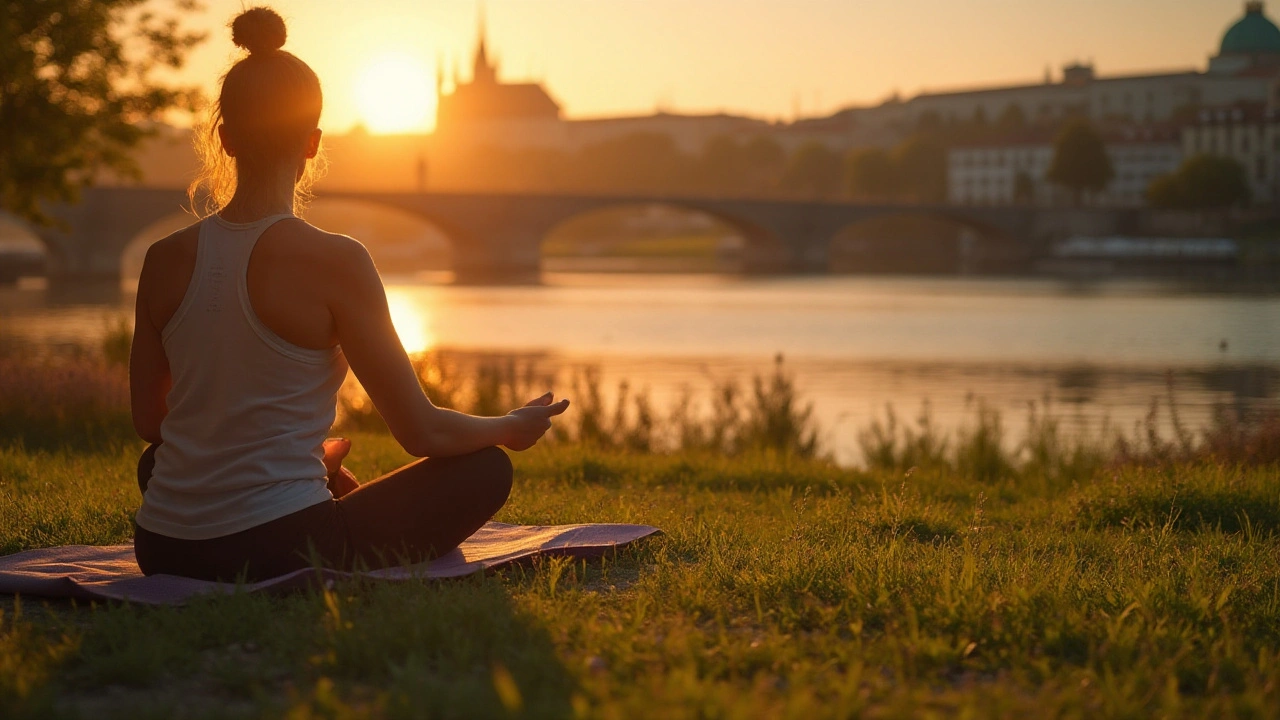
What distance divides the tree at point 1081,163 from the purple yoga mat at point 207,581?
79.3m

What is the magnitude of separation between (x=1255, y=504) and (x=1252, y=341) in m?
18.5

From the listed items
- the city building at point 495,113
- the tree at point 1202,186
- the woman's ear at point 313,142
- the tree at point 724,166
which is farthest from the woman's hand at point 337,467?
the city building at point 495,113

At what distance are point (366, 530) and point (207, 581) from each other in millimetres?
340

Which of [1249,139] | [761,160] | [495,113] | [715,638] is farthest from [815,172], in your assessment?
[715,638]

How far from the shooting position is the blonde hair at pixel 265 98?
2.97m

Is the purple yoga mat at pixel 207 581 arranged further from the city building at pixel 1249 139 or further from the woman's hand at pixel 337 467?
the city building at pixel 1249 139

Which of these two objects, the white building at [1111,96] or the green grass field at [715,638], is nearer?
the green grass field at [715,638]

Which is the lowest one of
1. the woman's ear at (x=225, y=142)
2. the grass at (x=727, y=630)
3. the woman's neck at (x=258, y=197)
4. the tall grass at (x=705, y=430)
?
the tall grass at (x=705, y=430)

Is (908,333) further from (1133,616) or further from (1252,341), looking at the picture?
(1133,616)

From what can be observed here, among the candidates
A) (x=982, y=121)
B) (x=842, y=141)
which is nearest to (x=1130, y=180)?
Result: (x=982, y=121)

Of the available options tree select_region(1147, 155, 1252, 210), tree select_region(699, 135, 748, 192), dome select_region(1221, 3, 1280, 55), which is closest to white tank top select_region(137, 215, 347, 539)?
tree select_region(1147, 155, 1252, 210)

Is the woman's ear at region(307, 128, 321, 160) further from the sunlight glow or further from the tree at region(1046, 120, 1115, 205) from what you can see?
the tree at region(1046, 120, 1115, 205)

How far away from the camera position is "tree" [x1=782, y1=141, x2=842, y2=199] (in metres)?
98.3

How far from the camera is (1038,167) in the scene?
101m
